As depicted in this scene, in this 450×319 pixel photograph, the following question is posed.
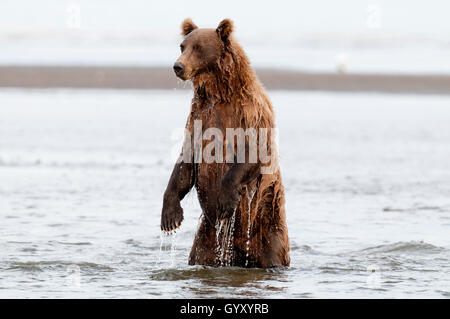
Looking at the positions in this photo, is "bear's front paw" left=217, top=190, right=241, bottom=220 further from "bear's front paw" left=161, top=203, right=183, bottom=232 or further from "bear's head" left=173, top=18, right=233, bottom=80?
"bear's head" left=173, top=18, right=233, bottom=80

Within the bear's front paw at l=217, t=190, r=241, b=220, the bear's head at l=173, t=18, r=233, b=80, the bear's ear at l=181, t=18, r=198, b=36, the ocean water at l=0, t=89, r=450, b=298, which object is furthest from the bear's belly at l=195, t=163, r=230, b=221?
the bear's ear at l=181, t=18, r=198, b=36

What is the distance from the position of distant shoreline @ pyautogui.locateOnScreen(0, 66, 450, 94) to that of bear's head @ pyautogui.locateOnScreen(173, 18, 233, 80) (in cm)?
2096

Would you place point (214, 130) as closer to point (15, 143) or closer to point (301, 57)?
point (15, 143)

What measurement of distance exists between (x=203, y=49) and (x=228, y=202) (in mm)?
1102

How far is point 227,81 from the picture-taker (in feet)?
23.9

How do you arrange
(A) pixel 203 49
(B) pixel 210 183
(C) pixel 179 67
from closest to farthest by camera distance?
(C) pixel 179 67 → (A) pixel 203 49 → (B) pixel 210 183

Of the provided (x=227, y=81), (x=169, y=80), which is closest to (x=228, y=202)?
(x=227, y=81)

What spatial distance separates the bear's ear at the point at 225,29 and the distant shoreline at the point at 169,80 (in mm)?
20969

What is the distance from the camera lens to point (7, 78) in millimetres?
29141

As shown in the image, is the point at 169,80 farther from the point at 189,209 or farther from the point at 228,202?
the point at 228,202

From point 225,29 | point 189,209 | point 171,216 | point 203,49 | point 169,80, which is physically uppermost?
point 169,80

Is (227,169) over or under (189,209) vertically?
over

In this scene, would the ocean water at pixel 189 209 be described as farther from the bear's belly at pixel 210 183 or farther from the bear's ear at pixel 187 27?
the bear's ear at pixel 187 27

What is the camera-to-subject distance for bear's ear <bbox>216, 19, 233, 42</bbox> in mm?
7258
